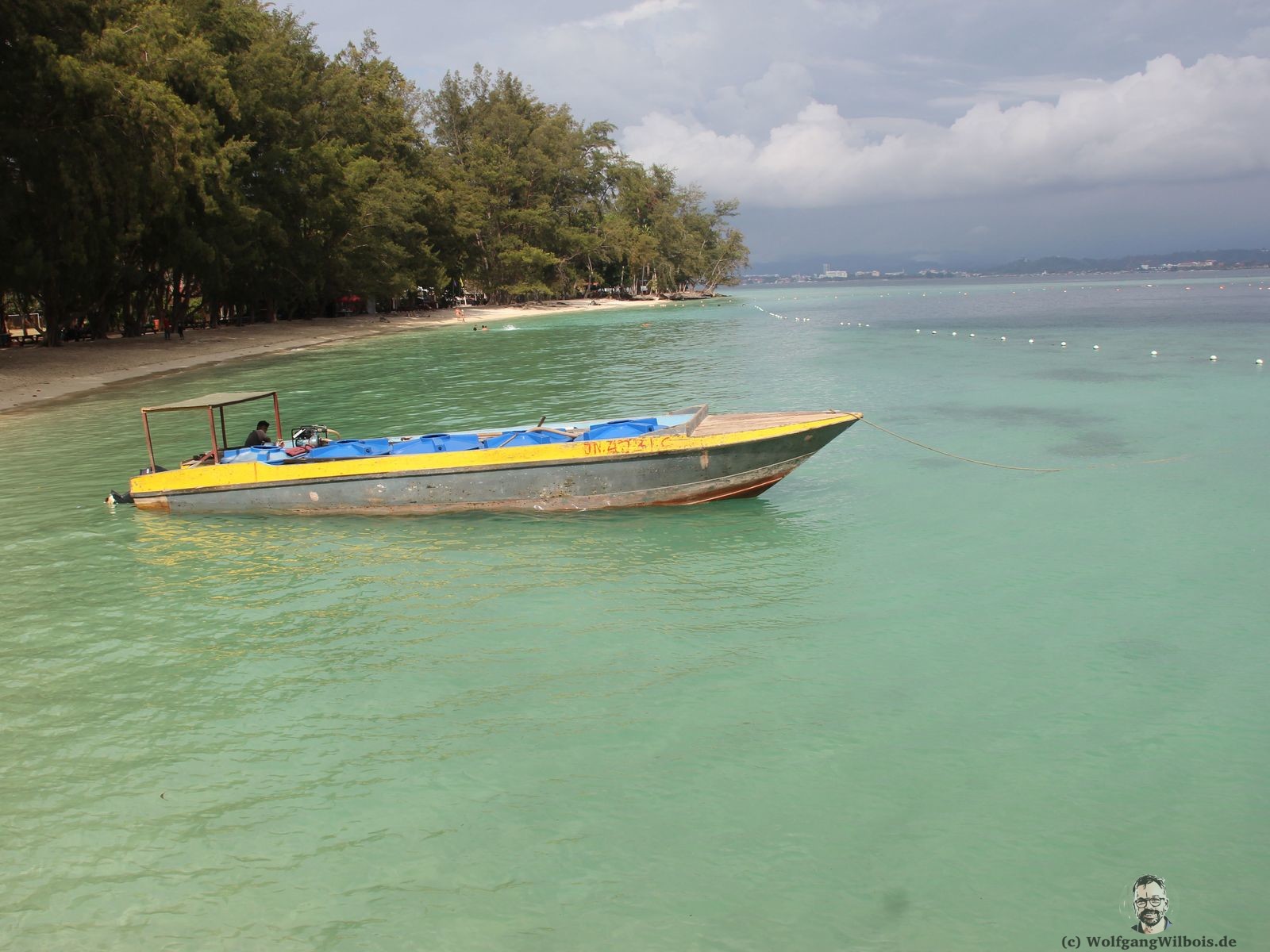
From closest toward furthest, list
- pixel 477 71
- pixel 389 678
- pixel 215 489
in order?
pixel 389 678 < pixel 215 489 < pixel 477 71

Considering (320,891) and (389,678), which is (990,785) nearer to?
(320,891)

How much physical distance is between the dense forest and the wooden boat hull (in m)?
21.4

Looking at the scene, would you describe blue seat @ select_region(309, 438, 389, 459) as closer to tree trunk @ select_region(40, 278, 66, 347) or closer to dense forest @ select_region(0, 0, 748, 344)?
dense forest @ select_region(0, 0, 748, 344)

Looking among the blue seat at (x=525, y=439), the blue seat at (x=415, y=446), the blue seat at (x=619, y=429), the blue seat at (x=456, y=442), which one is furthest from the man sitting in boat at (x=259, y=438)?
the blue seat at (x=619, y=429)

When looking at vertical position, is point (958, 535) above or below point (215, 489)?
below

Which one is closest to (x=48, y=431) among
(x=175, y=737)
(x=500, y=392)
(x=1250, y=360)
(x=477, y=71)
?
(x=500, y=392)

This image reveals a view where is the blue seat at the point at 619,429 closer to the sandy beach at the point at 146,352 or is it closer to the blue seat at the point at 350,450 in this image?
the blue seat at the point at 350,450

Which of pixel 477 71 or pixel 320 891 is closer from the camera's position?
pixel 320 891

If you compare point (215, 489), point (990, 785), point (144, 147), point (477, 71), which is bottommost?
point (990, 785)

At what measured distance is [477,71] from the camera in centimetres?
7988

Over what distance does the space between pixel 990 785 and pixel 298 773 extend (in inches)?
192

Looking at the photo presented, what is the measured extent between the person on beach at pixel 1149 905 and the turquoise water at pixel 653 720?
0.07 m

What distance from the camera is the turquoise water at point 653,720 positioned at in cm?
535

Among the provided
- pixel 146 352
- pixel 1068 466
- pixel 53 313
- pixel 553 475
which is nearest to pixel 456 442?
pixel 553 475
